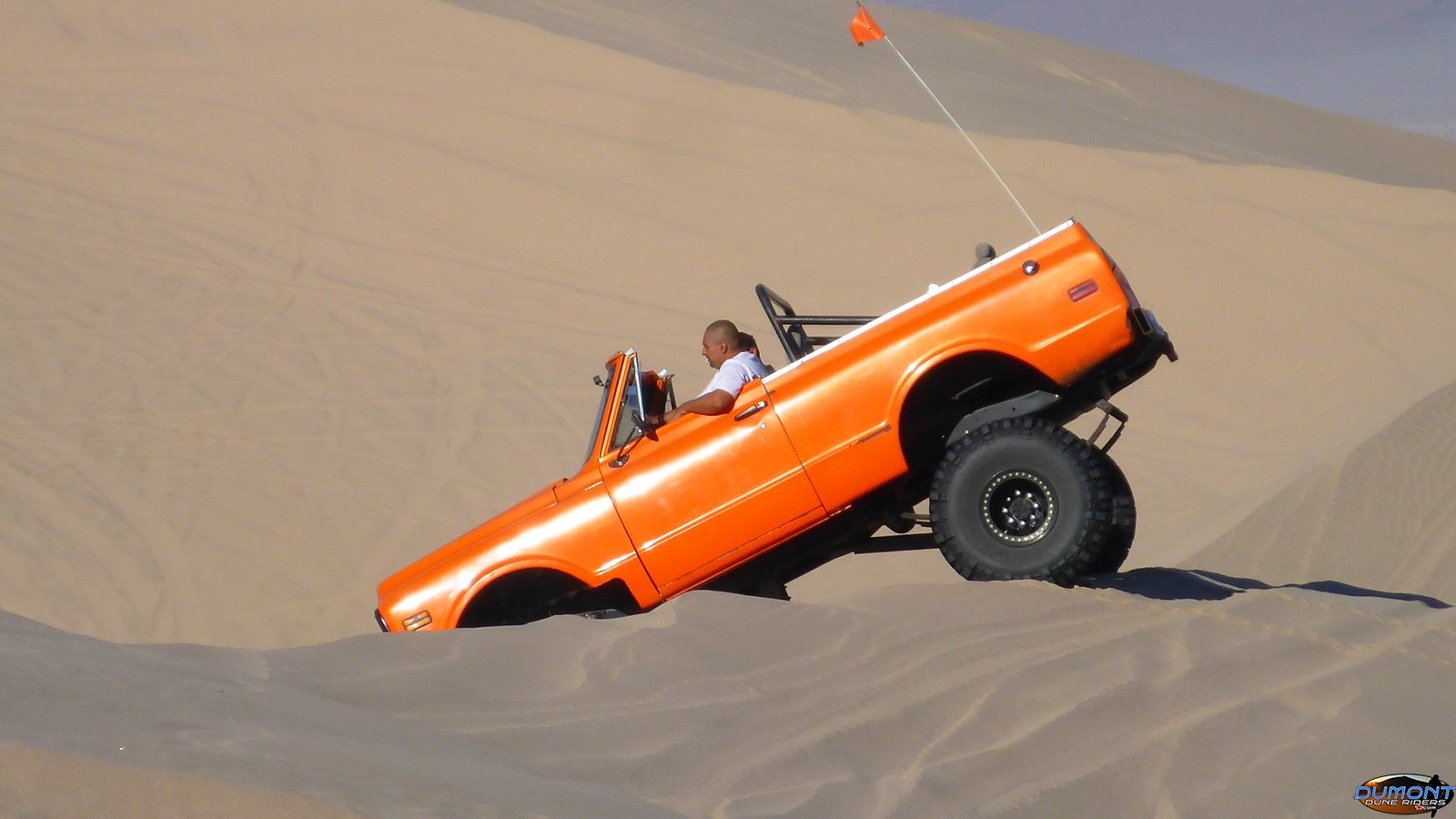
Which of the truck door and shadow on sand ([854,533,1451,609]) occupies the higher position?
the truck door

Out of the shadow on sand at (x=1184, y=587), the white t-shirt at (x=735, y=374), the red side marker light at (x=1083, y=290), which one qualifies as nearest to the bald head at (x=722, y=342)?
the white t-shirt at (x=735, y=374)

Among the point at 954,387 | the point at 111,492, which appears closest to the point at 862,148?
the point at 111,492

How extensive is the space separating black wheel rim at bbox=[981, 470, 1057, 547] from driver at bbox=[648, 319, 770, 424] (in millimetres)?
1168

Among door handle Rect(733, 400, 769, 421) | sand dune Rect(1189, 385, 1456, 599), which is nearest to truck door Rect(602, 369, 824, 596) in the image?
door handle Rect(733, 400, 769, 421)

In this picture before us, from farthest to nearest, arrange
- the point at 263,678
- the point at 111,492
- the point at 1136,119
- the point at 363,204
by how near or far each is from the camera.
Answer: the point at 1136,119 → the point at 363,204 → the point at 111,492 → the point at 263,678

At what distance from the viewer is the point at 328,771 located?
9.59ft

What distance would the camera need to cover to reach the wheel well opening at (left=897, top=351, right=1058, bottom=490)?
593cm

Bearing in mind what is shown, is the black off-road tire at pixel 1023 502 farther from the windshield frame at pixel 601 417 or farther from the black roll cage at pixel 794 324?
the windshield frame at pixel 601 417

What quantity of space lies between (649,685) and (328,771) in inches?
57.4

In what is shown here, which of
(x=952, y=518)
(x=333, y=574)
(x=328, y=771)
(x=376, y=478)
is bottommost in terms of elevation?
(x=328, y=771)

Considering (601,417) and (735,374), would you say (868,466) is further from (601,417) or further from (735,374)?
(601,417)

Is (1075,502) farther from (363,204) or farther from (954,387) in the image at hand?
(363,204)

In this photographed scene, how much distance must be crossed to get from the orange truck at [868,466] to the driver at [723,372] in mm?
59

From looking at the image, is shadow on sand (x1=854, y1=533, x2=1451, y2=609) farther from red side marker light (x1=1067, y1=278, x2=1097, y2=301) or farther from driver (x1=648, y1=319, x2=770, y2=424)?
red side marker light (x1=1067, y1=278, x2=1097, y2=301)
